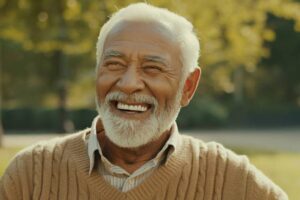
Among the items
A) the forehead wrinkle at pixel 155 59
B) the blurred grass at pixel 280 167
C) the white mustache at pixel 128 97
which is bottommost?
the blurred grass at pixel 280 167

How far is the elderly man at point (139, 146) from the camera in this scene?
106 inches

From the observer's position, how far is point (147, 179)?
9.09ft

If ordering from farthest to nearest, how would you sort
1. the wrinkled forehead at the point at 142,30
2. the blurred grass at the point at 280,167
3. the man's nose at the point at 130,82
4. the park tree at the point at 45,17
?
the blurred grass at the point at 280,167, the park tree at the point at 45,17, the wrinkled forehead at the point at 142,30, the man's nose at the point at 130,82

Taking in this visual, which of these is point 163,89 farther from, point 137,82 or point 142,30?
point 142,30

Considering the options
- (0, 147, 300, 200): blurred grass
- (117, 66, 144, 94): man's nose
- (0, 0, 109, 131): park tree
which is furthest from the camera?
(0, 147, 300, 200): blurred grass

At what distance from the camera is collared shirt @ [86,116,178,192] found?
277cm

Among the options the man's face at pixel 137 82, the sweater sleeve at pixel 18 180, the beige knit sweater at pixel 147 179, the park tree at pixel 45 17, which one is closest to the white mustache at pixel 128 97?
the man's face at pixel 137 82

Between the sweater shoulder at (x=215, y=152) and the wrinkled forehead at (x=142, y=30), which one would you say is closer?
the wrinkled forehead at (x=142, y=30)

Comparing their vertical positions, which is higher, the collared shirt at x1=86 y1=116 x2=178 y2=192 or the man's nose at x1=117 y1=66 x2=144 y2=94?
the man's nose at x1=117 y1=66 x2=144 y2=94

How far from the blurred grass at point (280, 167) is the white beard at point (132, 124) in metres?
5.64

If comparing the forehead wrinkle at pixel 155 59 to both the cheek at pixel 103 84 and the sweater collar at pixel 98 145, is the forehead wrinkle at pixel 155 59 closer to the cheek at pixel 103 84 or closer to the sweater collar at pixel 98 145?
the cheek at pixel 103 84

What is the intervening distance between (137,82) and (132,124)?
155 mm

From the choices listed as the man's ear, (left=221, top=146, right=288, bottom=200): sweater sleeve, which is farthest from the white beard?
(left=221, top=146, right=288, bottom=200): sweater sleeve

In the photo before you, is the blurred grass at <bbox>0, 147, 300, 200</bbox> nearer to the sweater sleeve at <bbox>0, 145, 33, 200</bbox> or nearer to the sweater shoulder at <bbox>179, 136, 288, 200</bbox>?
the sweater sleeve at <bbox>0, 145, 33, 200</bbox>
